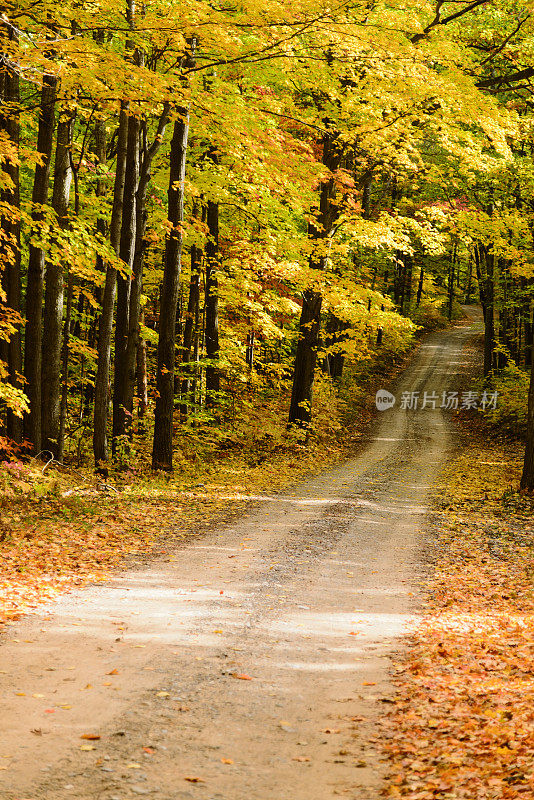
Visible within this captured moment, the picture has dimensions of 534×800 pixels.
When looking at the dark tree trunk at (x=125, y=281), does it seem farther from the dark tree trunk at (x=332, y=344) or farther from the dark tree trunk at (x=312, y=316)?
the dark tree trunk at (x=332, y=344)

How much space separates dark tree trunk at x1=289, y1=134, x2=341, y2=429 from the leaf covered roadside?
10110 millimetres

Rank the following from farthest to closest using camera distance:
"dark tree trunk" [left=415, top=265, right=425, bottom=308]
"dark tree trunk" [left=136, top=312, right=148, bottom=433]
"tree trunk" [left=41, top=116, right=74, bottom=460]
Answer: "dark tree trunk" [left=415, top=265, right=425, bottom=308] → "dark tree trunk" [left=136, top=312, right=148, bottom=433] → "tree trunk" [left=41, top=116, right=74, bottom=460]

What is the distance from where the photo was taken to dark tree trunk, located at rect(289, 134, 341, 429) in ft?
64.5

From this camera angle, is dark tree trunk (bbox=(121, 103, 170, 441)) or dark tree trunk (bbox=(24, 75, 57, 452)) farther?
dark tree trunk (bbox=(121, 103, 170, 441))

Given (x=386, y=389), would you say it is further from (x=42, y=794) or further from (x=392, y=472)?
(x=42, y=794)

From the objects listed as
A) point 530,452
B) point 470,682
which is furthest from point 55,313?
point 470,682

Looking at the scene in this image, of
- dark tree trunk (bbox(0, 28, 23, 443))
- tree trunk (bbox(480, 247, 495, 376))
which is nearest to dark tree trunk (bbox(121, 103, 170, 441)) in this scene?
dark tree trunk (bbox(0, 28, 23, 443))

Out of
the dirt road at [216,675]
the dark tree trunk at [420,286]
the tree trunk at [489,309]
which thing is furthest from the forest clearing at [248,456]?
the dark tree trunk at [420,286]

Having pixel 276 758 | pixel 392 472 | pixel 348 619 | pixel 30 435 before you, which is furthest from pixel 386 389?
pixel 276 758

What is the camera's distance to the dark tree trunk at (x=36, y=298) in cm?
1304

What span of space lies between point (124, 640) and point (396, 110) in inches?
601

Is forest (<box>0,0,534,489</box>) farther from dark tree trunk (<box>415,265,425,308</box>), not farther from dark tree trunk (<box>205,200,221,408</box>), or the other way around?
dark tree trunk (<box>415,265,425,308</box>)

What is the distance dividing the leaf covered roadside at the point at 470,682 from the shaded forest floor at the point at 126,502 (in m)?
3.84

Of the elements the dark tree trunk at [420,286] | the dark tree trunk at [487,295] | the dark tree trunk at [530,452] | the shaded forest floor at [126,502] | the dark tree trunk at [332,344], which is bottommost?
the shaded forest floor at [126,502]
